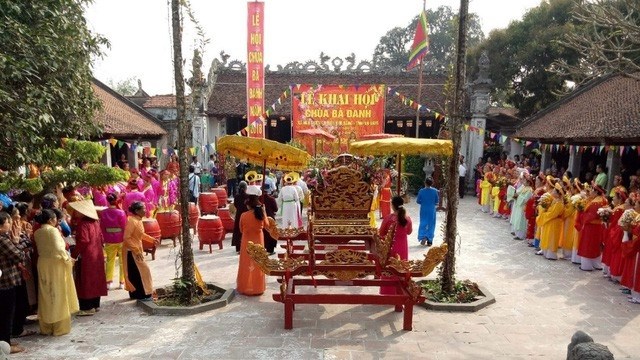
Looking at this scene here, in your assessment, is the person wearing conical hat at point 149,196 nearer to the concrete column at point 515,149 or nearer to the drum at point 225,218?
the drum at point 225,218

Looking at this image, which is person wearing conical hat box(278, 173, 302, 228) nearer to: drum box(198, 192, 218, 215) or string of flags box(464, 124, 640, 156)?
drum box(198, 192, 218, 215)

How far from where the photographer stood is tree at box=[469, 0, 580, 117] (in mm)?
20781

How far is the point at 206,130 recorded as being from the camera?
21.8 m

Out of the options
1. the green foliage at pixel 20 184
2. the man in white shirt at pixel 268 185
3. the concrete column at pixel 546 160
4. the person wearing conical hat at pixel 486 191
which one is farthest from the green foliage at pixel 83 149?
the concrete column at pixel 546 160

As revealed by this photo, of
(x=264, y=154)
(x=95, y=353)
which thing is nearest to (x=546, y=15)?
(x=264, y=154)

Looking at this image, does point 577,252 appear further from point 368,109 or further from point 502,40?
point 502,40

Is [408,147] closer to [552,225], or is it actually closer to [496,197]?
[552,225]

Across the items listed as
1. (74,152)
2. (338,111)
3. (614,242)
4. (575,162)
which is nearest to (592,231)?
(614,242)

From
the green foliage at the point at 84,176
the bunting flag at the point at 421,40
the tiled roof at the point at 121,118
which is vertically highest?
the bunting flag at the point at 421,40

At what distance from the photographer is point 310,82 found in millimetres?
23281

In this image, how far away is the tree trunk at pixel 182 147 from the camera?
5.95m

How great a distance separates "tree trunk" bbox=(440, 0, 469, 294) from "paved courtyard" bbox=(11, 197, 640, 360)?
662 mm

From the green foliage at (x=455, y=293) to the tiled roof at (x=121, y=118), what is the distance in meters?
9.58

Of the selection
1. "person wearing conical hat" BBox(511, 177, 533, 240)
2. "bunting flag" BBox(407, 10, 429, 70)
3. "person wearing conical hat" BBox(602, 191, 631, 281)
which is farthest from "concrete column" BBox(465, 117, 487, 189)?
"person wearing conical hat" BBox(602, 191, 631, 281)
